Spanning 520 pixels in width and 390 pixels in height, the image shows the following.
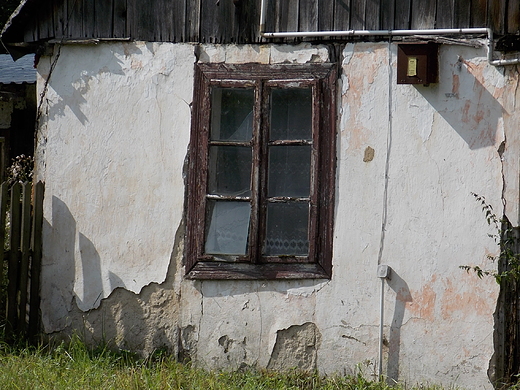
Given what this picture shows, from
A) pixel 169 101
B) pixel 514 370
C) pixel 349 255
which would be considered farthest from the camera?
pixel 169 101

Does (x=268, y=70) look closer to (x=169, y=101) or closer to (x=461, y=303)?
(x=169, y=101)

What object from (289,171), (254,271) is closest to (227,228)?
(254,271)

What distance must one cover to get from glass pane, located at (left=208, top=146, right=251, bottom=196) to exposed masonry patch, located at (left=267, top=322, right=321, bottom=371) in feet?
3.72

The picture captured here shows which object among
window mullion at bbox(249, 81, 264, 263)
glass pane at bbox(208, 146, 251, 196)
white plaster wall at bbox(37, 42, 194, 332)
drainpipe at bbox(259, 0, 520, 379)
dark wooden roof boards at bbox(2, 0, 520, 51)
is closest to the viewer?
drainpipe at bbox(259, 0, 520, 379)

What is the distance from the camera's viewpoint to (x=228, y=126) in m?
5.75

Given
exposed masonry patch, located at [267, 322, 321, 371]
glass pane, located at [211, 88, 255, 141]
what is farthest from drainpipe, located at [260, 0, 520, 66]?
exposed masonry patch, located at [267, 322, 321, 371]

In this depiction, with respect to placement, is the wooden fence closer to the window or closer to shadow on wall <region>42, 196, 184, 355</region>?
shadow on wall <region>42, 196, 184, 355</region>

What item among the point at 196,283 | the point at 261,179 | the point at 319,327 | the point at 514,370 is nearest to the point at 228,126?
the point at 261,179

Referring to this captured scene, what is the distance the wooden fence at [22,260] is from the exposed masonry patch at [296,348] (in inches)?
82.3

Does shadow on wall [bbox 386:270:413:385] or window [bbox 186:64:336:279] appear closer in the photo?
shadow on wall [bbox 386:270:413:385]

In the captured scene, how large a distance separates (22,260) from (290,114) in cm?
253

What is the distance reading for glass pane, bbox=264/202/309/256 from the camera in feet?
18.3

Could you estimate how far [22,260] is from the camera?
236 inches

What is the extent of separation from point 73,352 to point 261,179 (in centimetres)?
203
